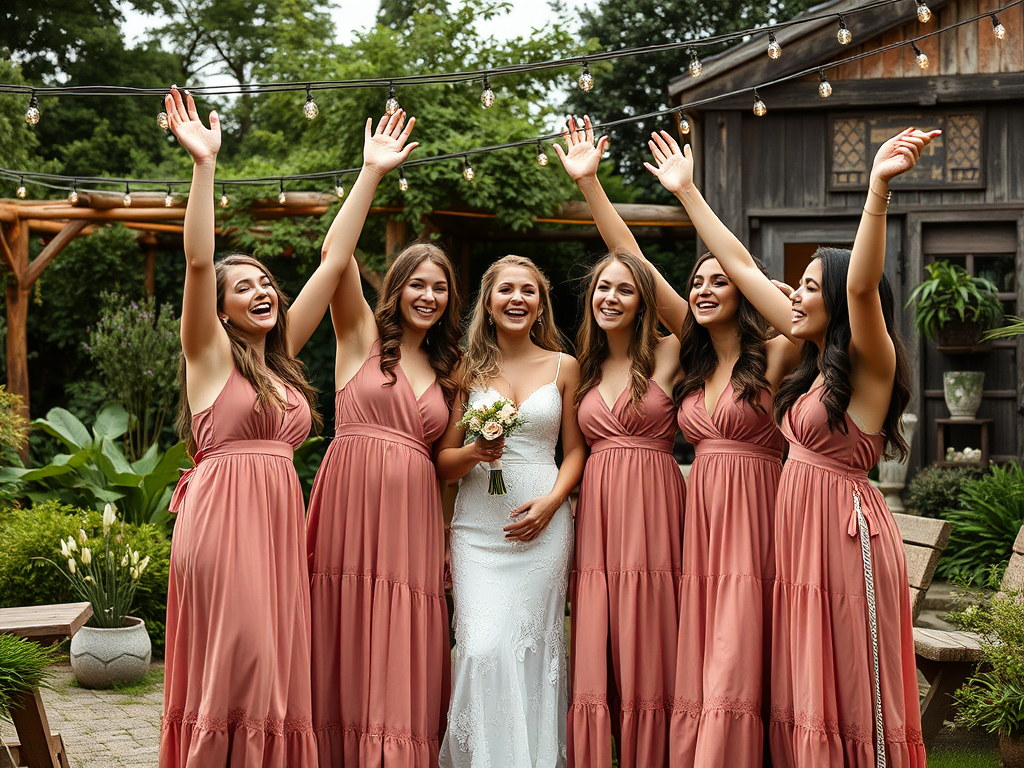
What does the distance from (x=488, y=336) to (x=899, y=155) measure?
70.4 inches

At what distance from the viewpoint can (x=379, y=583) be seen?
3.78 metres

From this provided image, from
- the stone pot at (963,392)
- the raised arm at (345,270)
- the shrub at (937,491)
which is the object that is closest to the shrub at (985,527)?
the shrub at (937,491)

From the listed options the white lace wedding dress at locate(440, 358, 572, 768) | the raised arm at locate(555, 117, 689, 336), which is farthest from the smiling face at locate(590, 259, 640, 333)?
the white lace wedding dress at locate(440, 358, 572, 768)

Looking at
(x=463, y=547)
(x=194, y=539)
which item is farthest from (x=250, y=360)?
(x=463, y=547)

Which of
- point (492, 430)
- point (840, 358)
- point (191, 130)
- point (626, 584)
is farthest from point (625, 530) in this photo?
point (191, 130)

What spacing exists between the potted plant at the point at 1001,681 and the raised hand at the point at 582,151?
255cm

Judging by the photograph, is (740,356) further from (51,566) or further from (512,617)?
(51,566)

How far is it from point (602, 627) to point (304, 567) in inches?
45.3

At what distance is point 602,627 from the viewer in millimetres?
3877

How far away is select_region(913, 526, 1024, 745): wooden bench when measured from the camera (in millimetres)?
4398

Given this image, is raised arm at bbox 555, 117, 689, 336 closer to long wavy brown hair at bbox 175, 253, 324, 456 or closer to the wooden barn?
long wavy brown hair at bbox 175, 253, 324, 456

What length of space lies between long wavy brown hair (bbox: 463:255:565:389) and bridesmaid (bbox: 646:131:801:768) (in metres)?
0.62

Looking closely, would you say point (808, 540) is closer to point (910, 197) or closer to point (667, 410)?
point (667, 410)

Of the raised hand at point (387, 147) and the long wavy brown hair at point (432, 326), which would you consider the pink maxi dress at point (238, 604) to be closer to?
the long wavy brown hair at point (432, 326)
